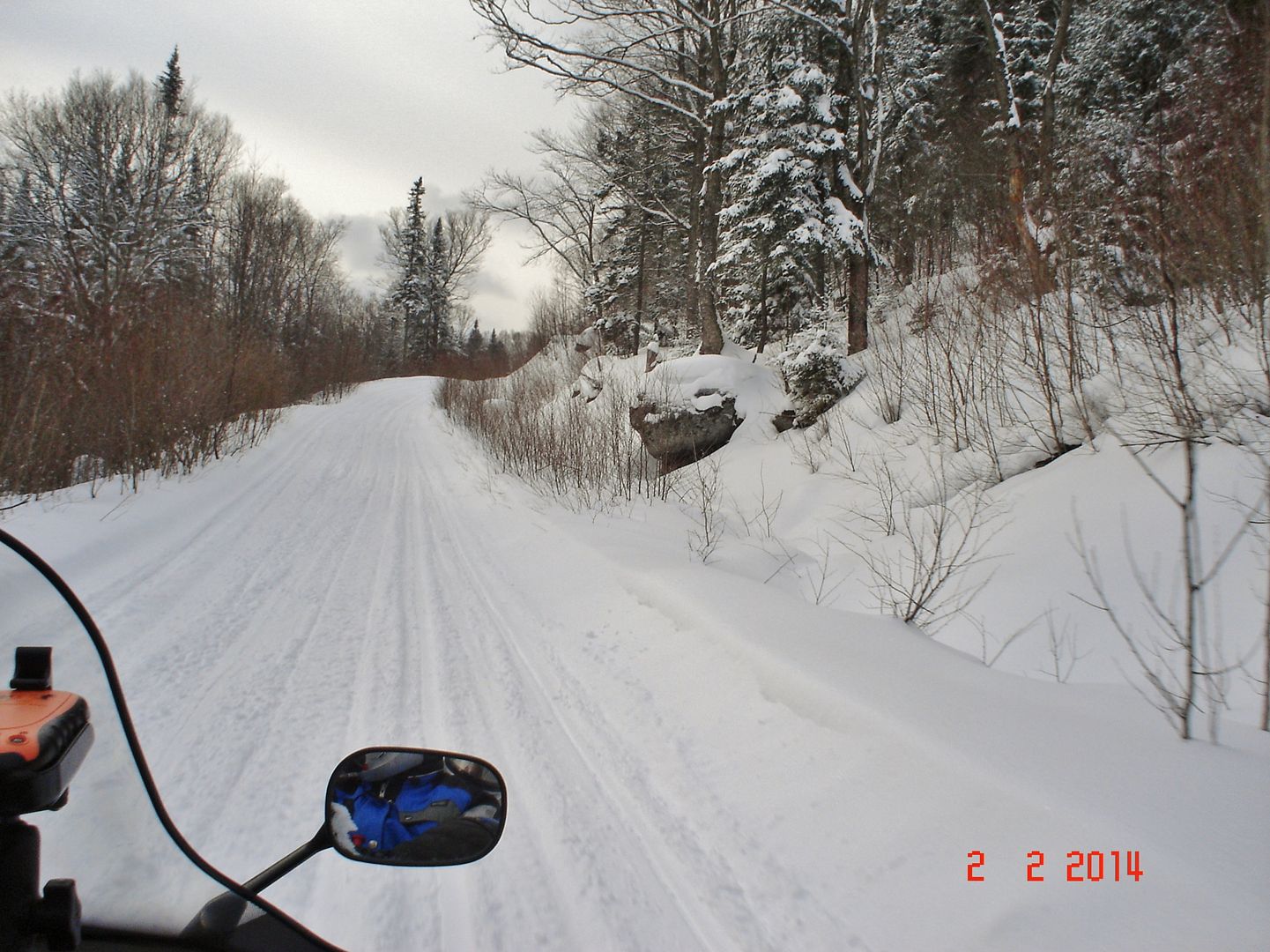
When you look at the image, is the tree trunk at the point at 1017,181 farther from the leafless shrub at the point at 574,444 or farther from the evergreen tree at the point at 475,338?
the evergreen tree at the point at 475,338

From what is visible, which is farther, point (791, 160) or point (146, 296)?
point (791, 160)

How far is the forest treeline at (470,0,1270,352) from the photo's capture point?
475cm

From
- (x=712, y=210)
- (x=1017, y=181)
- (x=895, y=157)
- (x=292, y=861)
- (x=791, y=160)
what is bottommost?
(x=292, y=861)

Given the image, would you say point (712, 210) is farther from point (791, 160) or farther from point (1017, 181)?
point (1017, 181)

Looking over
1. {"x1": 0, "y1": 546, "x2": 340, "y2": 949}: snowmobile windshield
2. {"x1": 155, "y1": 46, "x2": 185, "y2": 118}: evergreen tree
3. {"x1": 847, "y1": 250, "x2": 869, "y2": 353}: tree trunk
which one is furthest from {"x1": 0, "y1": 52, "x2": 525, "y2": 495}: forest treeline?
{"x1": 847, "y1": 250, "x2": 869, "y2": 353}: tree trunk

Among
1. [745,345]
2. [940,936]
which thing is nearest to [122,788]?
[940,936]

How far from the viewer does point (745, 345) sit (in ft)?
51.3

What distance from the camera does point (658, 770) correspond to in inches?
99.3

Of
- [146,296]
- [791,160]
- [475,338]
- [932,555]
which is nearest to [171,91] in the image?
[146,296]

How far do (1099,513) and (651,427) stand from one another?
6.67 metres

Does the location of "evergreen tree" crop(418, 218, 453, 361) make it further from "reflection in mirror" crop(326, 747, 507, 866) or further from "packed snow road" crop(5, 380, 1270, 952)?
"reflection in mirror" crop(326, 747, 507, 866)
